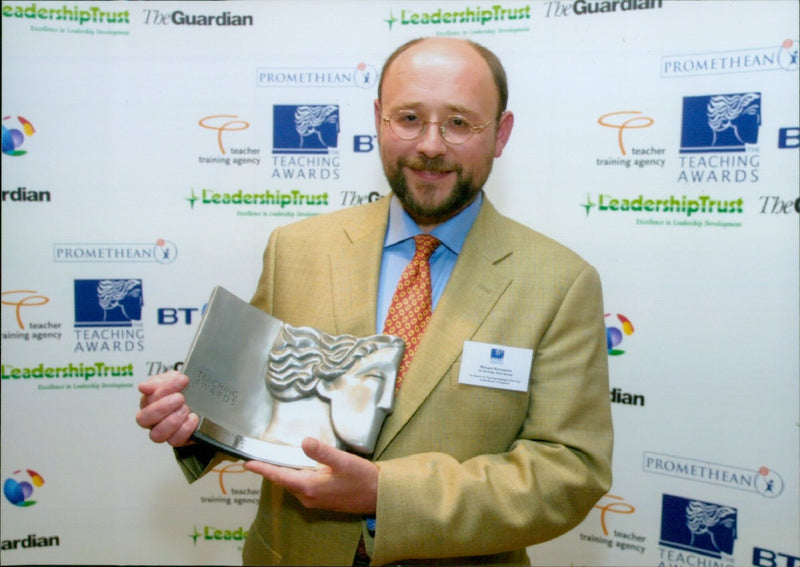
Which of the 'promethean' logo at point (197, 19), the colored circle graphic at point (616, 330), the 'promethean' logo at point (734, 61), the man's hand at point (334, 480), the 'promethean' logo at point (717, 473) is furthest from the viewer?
the 'promethean' logo at point (197, 19)

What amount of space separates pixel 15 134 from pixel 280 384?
230cm

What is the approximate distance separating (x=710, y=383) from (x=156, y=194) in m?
2.58

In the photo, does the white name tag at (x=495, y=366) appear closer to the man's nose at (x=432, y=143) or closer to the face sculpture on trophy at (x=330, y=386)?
the face sculpture on trophy at (x=330, y=386)

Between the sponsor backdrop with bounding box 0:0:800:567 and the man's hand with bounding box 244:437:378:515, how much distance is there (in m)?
1.74

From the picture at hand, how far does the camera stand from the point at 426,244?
1.72 m

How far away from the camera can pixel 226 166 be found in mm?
2990

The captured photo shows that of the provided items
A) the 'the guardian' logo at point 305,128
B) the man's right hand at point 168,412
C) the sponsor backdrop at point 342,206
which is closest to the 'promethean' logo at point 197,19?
the sponsor backdrop at point 342,206

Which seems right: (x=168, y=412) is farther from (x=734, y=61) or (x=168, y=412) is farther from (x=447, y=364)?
(x=734, y=61)

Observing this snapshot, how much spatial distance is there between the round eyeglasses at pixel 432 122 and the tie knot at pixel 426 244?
26cm

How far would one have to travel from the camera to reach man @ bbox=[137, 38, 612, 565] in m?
1.39

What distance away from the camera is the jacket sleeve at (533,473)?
1.38m

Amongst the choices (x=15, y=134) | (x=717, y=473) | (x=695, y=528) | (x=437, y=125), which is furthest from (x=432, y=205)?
(x=15, y=134)

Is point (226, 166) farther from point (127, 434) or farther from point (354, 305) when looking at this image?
point (354, 305)

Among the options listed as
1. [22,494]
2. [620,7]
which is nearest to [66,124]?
[22,494]
